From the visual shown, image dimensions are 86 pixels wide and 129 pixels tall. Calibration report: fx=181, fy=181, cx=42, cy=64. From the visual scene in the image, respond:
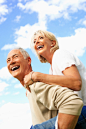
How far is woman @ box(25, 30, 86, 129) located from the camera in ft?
7.97

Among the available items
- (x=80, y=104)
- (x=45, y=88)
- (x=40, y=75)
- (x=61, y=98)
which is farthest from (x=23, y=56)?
(x=80, y=104)

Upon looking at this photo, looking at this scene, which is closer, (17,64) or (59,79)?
(59,79)

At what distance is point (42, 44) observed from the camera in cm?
329

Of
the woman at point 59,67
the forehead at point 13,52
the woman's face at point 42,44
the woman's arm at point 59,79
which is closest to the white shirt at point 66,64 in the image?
the woman at point 59,67

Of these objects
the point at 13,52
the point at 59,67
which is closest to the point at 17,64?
the point at 13,52

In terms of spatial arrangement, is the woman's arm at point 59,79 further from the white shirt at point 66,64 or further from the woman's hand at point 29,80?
the white shirt at point 66,64

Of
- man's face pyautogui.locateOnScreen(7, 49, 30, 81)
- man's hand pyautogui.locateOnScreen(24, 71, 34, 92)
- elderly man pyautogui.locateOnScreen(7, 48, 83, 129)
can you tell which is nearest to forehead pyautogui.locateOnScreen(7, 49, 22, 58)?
man's face pyautogui.locateOnScreen(7, 49, 30, 81)

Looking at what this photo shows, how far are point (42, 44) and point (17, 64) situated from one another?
79cm

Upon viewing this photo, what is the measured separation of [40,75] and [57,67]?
521 millimetres

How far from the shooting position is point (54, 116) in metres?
2.47

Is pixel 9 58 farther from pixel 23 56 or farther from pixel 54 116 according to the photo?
pixel 54 116

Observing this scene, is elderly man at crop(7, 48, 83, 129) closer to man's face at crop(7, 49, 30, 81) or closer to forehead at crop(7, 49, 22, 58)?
man's face at crop(7, 49, 30, 81)

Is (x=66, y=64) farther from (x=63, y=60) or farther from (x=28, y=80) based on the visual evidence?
(x=28, y=80)

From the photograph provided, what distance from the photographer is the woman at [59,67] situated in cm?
243
